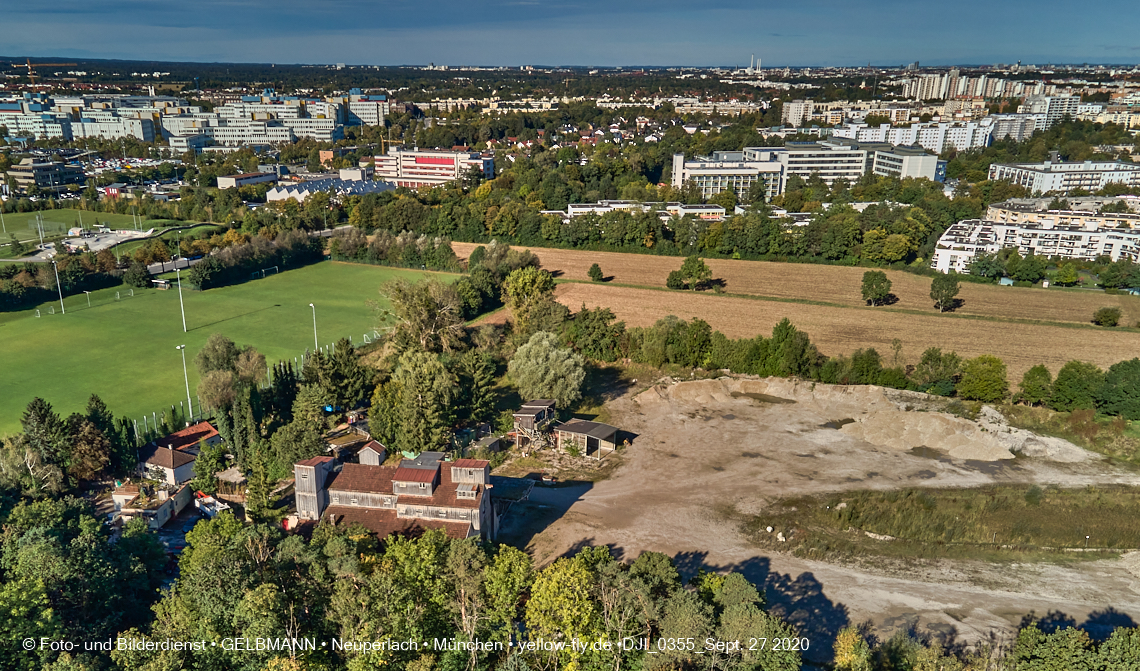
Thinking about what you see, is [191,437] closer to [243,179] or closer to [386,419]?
[386,419]

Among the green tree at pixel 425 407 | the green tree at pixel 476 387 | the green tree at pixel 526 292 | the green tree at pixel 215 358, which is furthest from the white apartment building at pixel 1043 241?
the green tree at pixel 215 358

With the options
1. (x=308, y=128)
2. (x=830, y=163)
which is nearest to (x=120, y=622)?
(x=830, y=163)

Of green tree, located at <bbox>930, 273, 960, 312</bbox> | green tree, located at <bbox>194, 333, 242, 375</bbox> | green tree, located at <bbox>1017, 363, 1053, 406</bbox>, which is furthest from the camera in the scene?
green tree, located at <bbox>930, 273, 960, 312</bbox>

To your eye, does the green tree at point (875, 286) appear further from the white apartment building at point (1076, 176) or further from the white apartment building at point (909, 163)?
the white apartment building at point (1076, 176)

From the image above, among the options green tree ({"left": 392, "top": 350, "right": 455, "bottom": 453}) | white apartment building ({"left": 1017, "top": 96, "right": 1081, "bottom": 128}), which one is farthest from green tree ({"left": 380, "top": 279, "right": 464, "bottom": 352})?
white apartment building ({"left": 1017, "top": 96, "right": 1081, "bottom": 128})

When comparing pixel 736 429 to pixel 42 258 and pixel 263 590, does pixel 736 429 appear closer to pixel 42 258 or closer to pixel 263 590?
pixel 263 590

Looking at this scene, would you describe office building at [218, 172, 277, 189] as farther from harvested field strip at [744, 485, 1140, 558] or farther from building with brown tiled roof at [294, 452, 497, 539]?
harvested field strip at [744, 485, 1140, 558]
